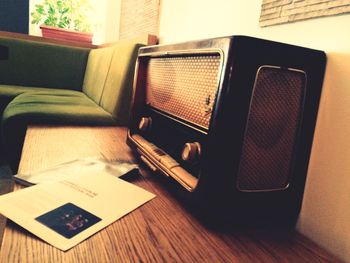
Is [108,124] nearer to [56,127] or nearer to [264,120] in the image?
[56,127]

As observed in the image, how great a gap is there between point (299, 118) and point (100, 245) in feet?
1.85

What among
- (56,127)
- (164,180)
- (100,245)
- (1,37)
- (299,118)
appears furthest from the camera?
(1,37)

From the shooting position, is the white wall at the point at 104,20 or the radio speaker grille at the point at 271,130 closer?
the radio speaker grille at the point at 271,130

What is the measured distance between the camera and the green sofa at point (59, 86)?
1839 mm

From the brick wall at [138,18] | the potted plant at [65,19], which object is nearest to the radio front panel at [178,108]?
the brick wall at [138,18]

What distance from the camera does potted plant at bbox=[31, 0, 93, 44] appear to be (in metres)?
4.14

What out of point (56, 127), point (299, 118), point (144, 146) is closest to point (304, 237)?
point (299, 118)

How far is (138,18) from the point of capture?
2877 mm

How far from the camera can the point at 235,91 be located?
0.64 m

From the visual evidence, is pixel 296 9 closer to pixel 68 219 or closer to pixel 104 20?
pixel 68 219

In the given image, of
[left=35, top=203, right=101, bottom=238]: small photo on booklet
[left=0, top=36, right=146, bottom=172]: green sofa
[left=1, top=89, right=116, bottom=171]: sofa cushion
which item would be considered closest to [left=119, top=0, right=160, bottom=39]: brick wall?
[left=0, top=36, right=146, bottom=172]: green sofa

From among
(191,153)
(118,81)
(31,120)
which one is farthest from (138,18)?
(191,153)

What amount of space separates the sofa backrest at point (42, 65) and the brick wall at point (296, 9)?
10.3 ft

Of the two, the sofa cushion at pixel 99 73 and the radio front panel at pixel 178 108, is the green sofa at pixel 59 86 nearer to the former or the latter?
the sofa cushion at pixel 99 73
